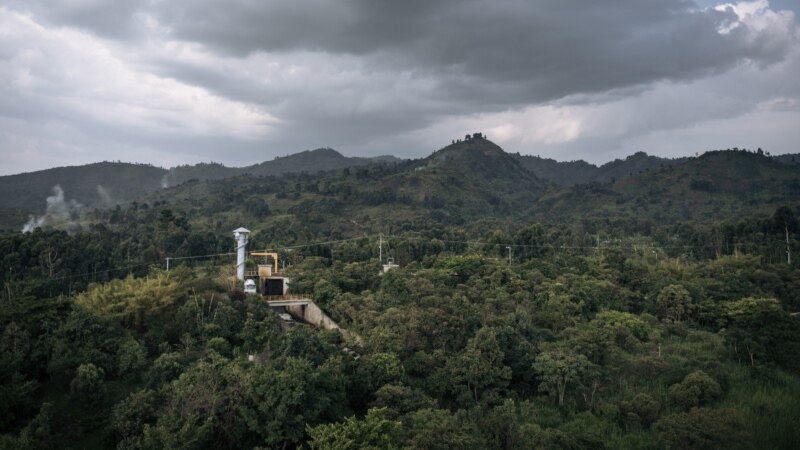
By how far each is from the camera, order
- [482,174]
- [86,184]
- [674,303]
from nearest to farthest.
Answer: [674,303]
[482,174]
[86,184]

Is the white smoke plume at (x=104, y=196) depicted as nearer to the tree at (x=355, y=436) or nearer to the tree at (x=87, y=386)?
the tree at (x=87, y=386)

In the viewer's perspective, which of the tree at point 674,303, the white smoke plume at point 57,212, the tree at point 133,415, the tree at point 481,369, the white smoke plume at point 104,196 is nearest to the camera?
the tree at point 133,415

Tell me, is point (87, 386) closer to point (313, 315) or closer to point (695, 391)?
point (313, 315)

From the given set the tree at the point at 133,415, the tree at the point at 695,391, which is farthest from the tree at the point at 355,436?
the tree at the point at 695,391

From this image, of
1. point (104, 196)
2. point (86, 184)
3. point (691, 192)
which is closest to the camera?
point (691, 192)

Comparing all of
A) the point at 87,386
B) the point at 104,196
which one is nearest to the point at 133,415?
the point at 87,386

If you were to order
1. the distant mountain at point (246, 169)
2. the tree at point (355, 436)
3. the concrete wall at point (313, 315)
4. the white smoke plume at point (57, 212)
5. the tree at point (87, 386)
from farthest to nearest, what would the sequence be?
the distant mountain at point (246, 169) < the white smoke plume at point (57, 212) < the concrete wall at point (313, 315) < the tree at point (87, 386) < the tree at point (355, 436)

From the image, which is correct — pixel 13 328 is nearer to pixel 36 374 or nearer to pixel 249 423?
pixel 36 374
